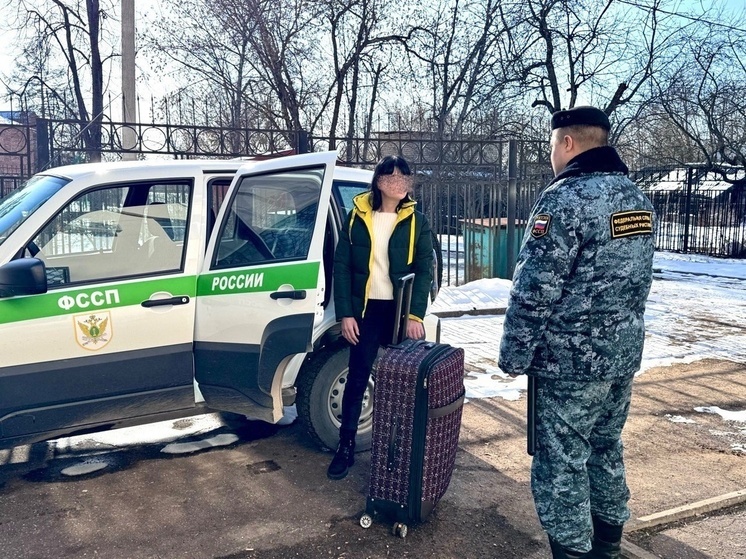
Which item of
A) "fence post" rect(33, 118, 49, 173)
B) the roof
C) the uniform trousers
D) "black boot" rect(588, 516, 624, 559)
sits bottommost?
"black boot" rect(588, 516, 624, 559)

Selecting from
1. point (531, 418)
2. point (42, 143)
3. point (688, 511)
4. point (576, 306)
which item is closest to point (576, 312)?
point (576, 306)

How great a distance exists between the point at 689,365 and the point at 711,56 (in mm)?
15333

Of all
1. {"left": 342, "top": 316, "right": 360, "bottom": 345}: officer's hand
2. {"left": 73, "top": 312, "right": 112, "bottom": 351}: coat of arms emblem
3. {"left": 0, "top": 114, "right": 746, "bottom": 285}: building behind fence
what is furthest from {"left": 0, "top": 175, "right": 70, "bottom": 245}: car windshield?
{"left": 0, "top": 114, "right": 746, "bottom": 285}: building behind fence

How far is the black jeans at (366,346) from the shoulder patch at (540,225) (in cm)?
126

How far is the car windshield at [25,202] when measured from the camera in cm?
369

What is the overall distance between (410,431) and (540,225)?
1278mm

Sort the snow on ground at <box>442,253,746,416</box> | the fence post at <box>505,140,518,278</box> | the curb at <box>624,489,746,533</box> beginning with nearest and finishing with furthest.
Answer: the curb at <box>624,489,746,533</box>, the snow on ground at <box>442,253,746,416</box>, the fence post at <box>505,140,518,278</box>

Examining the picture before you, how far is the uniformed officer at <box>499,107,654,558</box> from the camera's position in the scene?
2721mm

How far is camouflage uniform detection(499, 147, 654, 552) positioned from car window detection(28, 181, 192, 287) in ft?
7.24

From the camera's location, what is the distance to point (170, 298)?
154 inches

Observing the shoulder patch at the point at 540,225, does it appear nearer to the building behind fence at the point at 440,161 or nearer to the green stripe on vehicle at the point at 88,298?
the green stripe on vehicle at the point at 88,298

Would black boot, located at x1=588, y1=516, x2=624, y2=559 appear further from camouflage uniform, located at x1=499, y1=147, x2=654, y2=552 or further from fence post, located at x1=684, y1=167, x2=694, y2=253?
fence post, located at x1=684, y1=167, x2=694, y2=253

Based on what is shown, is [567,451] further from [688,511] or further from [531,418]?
[688,511]

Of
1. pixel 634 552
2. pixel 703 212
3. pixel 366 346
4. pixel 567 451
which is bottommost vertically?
pixel 634 552
